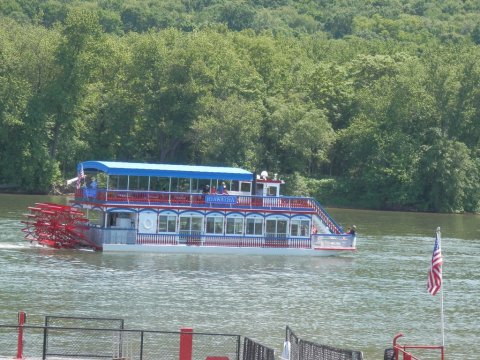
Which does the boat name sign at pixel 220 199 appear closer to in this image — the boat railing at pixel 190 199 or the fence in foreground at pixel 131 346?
the boat railing at pixel 190 199

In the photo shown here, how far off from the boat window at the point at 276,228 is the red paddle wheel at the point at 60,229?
30.4 ft

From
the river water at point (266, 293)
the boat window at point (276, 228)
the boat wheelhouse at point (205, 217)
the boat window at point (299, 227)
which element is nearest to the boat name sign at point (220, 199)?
the boat wheelhouse at point (205, 217)

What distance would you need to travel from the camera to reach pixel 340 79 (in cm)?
12181

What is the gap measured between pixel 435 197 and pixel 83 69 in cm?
3364

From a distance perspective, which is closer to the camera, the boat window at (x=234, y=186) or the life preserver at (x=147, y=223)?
the life preserver at (x=147, y=223)

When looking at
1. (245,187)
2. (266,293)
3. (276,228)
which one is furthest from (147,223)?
(266,293)

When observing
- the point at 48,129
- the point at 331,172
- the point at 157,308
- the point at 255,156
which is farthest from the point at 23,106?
the point at 157,308

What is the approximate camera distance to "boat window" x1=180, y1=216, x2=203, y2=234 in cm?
6412

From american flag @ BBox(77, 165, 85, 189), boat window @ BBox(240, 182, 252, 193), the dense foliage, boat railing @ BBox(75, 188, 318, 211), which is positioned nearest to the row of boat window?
boat railing @ BBox(75, 188, 318, 211)

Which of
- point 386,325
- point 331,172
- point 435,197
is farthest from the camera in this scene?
point 331,172

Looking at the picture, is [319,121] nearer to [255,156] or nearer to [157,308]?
[255,156]

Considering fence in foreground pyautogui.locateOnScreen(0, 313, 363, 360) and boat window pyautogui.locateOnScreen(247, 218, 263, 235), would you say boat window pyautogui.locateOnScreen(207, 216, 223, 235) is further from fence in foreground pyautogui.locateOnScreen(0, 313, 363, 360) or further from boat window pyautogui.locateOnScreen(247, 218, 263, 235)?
fence in foreground pyautogui.locateOnScreen(0, 313, 363, 360)

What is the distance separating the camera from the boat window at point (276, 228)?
214 ft

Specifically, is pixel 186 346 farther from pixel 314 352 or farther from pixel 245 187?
pixel 245 187
